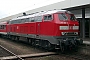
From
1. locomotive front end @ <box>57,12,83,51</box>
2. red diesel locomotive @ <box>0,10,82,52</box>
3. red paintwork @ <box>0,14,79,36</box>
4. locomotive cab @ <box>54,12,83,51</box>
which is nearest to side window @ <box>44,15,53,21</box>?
red diesel locomotive @ <box>0,10,82,52</box>

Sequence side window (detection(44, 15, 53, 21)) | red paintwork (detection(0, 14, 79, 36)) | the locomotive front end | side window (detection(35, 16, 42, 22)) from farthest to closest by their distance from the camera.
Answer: side window (detection(35, 16, 42, 22)), side window (detection(44, 15, 53, 21)), red paintwork (detection(0, 14, 79, 36)), the locomotive front end

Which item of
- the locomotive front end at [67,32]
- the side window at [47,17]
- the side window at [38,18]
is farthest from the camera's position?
the side window at [38,18]

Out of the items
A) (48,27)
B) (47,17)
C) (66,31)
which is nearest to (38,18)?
(47,17)

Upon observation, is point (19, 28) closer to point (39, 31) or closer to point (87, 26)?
point (39, 31)

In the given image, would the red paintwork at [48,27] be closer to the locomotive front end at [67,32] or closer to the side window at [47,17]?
the locomotive front end at [67,32]

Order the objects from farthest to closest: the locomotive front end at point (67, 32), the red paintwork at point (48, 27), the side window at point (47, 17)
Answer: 1. the side window at point (47, 17)
2. the red paintwork at point (48, 27)
3. the locomotive front end at point (67, 32)

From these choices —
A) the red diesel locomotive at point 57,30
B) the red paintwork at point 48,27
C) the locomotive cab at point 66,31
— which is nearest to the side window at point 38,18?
the red diesel locomotive at point 57,30

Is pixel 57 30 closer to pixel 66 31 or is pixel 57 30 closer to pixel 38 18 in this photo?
pixel 66 31

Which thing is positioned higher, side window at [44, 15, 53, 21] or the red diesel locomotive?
side window at [44, 15, 53, 21]

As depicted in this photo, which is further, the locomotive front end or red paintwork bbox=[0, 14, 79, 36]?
red paintwork bbox=[0, 14, 79, 36]

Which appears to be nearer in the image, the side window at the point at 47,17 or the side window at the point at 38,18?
the side window at the point at 47,17

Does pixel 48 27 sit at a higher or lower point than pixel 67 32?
higher

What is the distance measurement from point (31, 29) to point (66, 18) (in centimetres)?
407

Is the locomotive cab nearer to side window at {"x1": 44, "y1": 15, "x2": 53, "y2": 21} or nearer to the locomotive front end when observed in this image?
the locomotive front end
